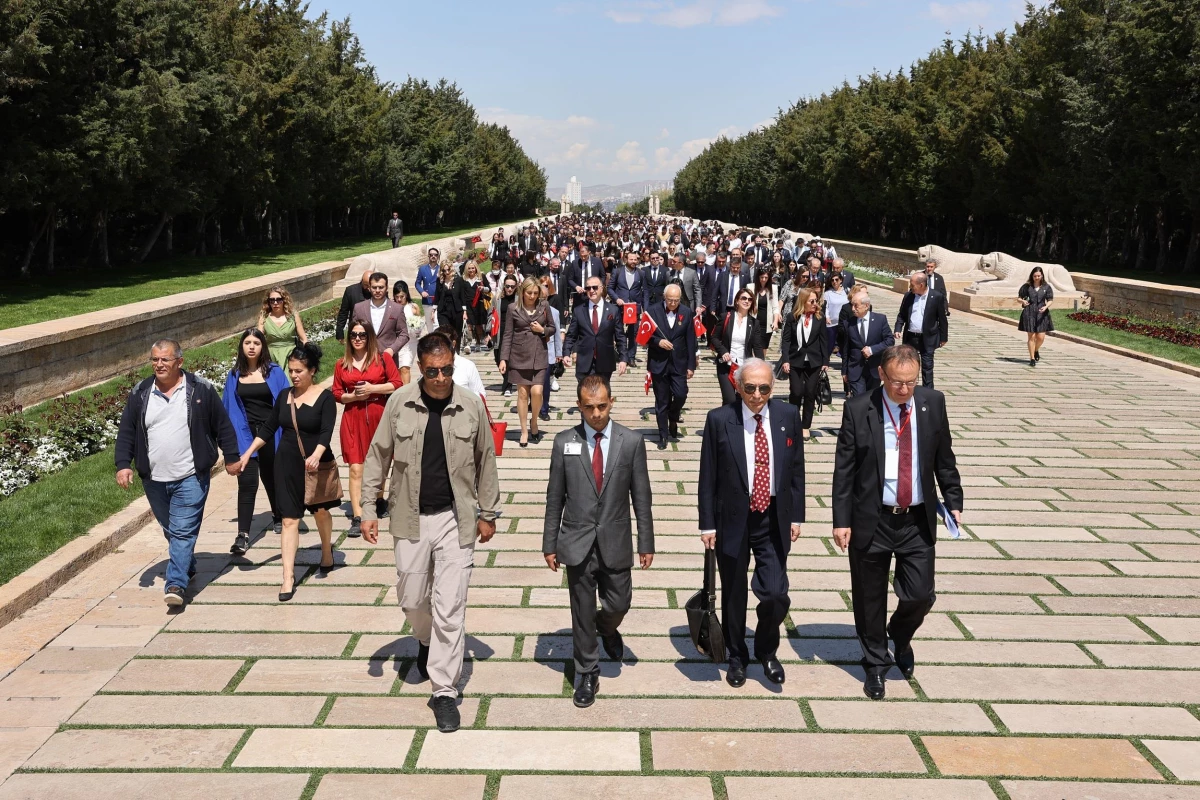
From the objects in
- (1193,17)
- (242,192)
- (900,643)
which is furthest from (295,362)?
(242,192)

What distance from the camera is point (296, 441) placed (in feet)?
22.6

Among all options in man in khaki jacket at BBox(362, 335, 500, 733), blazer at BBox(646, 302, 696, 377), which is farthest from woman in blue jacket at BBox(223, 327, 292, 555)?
blazer at BBox(646, 302, 696, 377)

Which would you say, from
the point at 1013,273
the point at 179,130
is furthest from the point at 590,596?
the point at 1013,273

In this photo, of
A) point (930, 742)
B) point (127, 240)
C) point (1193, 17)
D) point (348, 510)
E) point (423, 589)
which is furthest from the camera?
point (127, 240)

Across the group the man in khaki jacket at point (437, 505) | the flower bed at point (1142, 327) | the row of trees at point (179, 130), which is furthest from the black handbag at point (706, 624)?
the row of trees at point (179, 130)

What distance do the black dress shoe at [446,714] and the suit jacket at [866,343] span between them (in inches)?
278

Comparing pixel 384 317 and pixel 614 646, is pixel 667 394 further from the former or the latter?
pixel 614 646

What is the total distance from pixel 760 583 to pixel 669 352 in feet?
19.2

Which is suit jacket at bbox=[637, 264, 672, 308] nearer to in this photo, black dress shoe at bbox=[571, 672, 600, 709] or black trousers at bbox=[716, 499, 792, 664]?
black trousers at bbox=[716, 499, 792, 664]

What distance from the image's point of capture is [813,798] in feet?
14.4

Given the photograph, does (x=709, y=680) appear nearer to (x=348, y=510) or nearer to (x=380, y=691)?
(x=380, y=691)

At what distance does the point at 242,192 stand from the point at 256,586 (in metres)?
29.5

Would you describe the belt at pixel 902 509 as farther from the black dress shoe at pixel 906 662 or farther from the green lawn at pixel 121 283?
the green lawn at pixel 121 283

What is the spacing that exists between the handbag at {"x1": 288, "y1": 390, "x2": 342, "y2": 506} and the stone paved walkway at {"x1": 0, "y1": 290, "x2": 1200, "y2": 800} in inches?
23.5
